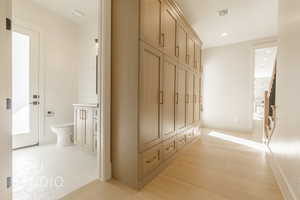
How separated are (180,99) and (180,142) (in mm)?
801

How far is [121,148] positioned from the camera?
1.71 m

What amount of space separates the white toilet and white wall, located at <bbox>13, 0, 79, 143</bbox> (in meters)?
0.40

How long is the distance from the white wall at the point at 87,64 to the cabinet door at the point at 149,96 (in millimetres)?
2100

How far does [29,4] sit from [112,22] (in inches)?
97.2

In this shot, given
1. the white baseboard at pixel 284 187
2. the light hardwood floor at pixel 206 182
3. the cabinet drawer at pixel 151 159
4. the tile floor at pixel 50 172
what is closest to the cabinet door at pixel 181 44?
the cabinet drawer at pixel 151 159

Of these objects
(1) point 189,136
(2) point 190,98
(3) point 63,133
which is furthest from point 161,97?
(3) point 63,133

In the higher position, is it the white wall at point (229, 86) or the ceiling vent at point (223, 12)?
the ceiling vent at point (223, 12)

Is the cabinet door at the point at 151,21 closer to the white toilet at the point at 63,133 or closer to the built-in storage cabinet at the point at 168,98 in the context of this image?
the built-in storage cabinet at the point at 168,98

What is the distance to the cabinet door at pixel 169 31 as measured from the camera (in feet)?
6.68

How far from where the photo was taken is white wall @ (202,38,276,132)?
430 centimetres

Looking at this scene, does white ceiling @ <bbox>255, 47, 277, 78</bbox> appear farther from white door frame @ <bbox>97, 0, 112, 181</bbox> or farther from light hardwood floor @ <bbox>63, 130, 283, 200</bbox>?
white door frame @ <bbox>97, 0, 112, 181</bbox>

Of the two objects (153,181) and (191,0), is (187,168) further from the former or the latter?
(191,0)

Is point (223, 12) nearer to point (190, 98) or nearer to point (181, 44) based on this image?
point (181, 44)

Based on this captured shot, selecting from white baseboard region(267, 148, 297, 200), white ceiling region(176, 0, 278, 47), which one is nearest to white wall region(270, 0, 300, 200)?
white baseboard region(267, 148, 297, 200)
